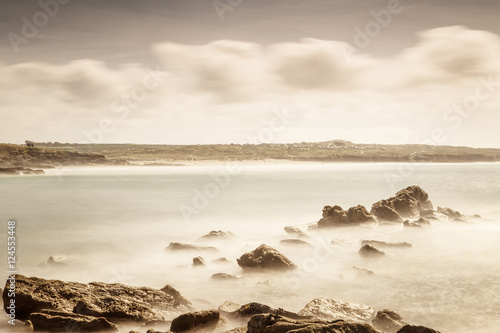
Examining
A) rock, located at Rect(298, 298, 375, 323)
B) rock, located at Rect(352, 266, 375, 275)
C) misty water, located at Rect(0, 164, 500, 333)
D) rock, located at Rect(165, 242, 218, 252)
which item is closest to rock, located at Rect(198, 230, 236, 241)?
misty water, located at Rect(0, 164, 500, 333)

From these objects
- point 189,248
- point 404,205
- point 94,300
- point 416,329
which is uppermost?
point 404,205

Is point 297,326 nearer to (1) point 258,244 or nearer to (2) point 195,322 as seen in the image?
(2) point 195,322

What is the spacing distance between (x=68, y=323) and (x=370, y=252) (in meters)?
11.2

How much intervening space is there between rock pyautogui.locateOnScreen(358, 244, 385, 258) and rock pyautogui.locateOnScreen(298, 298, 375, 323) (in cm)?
585

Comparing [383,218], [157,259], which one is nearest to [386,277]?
[157,259]

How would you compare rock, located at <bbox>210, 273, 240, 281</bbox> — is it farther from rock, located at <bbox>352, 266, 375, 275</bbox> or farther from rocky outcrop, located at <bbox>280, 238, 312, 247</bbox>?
rocky outcrop, located at <bbox>280, 238, 312, 247</bbox>

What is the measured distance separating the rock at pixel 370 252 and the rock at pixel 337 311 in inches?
230

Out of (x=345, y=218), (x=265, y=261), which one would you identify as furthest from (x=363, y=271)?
(x=345, y=218)

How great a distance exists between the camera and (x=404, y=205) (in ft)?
80.3

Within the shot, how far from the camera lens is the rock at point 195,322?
7.61 m

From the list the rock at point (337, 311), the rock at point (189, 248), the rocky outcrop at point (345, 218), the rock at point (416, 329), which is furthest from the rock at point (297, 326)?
the rocky outcrop at point (345, 218)

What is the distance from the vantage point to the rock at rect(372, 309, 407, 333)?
8.18 meters

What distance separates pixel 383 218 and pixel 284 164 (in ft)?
257

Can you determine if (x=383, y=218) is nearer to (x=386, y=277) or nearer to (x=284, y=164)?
(x=386, y=277)
